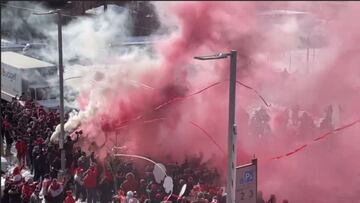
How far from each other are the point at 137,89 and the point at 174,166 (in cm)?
298

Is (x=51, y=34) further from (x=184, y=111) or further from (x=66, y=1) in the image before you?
(x=184, y=111)

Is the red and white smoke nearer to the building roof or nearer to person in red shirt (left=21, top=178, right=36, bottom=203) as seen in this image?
person in red shirt (left=21, top=178, right=36, bottom=203)

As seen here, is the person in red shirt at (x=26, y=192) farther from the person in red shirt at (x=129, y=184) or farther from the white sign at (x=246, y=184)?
the white sign at (x=246, y=184)

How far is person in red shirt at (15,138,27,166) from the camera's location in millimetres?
13625

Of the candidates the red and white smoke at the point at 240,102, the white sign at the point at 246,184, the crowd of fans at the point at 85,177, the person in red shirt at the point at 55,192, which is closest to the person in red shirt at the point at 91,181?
the crowd of fans at the point at 85,177

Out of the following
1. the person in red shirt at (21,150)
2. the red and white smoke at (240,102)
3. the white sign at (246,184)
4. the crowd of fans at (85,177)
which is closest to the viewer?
the white sign at (246,184)

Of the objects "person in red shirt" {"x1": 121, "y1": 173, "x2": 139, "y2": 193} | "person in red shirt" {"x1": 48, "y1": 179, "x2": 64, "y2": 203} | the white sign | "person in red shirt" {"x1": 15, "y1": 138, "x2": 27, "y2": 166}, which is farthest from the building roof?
the white sign

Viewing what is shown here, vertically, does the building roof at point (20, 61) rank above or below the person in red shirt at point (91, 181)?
above

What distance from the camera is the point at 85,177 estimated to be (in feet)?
35.9

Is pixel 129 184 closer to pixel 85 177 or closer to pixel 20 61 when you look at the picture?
pixel 85 177

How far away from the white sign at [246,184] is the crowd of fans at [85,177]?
783mm

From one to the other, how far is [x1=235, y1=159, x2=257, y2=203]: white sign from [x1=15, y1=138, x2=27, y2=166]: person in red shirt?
22.0 feet

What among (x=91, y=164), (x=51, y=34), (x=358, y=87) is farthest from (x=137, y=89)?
(x=51, y=34)

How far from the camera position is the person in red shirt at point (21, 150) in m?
13.6
